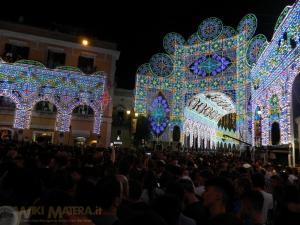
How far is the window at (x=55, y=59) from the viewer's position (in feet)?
98.4

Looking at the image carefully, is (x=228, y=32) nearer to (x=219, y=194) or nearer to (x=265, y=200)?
(x=265, y=200)

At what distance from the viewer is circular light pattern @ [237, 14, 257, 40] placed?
86.9 ft

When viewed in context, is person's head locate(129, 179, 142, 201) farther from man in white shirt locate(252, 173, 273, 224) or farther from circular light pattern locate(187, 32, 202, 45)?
circular light pattern locate(187, 32, 202, 45)

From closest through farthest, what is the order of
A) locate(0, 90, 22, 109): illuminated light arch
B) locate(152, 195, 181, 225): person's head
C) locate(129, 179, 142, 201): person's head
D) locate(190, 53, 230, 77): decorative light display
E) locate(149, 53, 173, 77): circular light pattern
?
locate(152, 195, 181, 225): person's head → locate(129, 179, 142, 201): person's head → locate(0, 90, 22, 109): illuminated light arch → locate(190, 53, 230, 77): decorative light display → locate(149, 53, 173, 77): circular light pattern

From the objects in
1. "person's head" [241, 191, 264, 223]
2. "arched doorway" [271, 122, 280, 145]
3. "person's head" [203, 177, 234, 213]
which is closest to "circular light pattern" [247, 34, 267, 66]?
"arched doorway" [271, 122, 280, 145]

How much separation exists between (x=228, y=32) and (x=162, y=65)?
325 inches

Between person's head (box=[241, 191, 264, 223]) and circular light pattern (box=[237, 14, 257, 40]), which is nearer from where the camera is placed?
person's head (box=[241, 191, 264, 223])

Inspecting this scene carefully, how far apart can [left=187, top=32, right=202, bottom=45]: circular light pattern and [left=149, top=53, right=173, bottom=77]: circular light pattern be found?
3.14 meters

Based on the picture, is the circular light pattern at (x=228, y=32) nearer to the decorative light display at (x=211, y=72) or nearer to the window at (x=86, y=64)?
the decorative light display at (x=211, y=72)

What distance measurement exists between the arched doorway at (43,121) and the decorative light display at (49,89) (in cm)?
148

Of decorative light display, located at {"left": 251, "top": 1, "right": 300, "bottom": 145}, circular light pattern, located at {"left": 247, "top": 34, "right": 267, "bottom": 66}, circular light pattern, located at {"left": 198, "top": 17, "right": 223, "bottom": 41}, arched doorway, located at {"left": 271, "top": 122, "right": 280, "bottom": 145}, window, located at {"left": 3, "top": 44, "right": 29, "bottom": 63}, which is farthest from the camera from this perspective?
circular light pattern, located at {"left": 198, "top": 17, "right": 223, "bottom": 41}

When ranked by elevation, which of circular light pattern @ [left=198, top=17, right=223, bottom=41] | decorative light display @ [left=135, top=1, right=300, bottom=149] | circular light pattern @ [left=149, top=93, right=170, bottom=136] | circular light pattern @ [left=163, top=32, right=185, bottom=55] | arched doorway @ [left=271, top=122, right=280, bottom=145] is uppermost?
circular light pattern @ [left=198, top=17, right=223, bottom=41]

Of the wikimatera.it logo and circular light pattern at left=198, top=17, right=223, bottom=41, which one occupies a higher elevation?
circular light pattern at left=198, top=17, right=223, bottom=41

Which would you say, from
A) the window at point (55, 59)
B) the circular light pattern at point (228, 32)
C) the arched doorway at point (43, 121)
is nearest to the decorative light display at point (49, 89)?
the arched doorway at point (43, 121)
